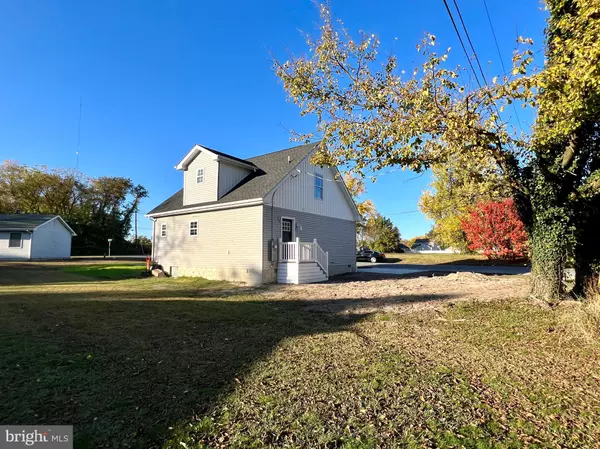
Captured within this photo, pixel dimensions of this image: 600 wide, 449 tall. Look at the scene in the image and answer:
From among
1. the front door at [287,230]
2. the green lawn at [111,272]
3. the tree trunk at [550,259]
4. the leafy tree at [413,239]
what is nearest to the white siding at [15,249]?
the green lawn at [111,272]

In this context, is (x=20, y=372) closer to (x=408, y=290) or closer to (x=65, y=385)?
(x=65, y=385)

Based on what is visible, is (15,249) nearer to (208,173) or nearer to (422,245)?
(208,173)

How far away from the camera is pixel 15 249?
2788 centimetres

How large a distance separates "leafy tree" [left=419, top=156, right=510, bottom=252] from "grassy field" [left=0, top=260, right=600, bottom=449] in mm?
2768

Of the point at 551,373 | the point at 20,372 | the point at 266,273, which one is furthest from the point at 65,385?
the point at 266,273

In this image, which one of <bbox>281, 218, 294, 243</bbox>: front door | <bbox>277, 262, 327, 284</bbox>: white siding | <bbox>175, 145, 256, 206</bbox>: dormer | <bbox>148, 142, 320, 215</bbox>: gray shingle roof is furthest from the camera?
<bbox>175, 145, 256, 206</bbox>: dormer

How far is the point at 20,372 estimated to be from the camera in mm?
3607

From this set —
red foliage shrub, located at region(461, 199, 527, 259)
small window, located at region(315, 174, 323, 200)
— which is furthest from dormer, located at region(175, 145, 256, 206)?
red foliage shrub, located at region(461, 199, 527, 259)

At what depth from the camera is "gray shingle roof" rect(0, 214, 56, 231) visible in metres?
27.4

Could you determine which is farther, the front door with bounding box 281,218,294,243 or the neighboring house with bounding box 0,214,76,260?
the neighboring house with bounding box 0,214,76,260

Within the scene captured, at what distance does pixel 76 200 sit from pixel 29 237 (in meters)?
18.4

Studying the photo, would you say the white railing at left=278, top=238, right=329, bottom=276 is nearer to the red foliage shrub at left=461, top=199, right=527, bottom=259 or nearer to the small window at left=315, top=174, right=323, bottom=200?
the small window at left=315, top=174, right=323, bottom=200

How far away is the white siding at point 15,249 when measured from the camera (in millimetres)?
27703

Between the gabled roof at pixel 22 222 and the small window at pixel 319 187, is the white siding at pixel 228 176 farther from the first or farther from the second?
the gabled roof at pixel 22 222
